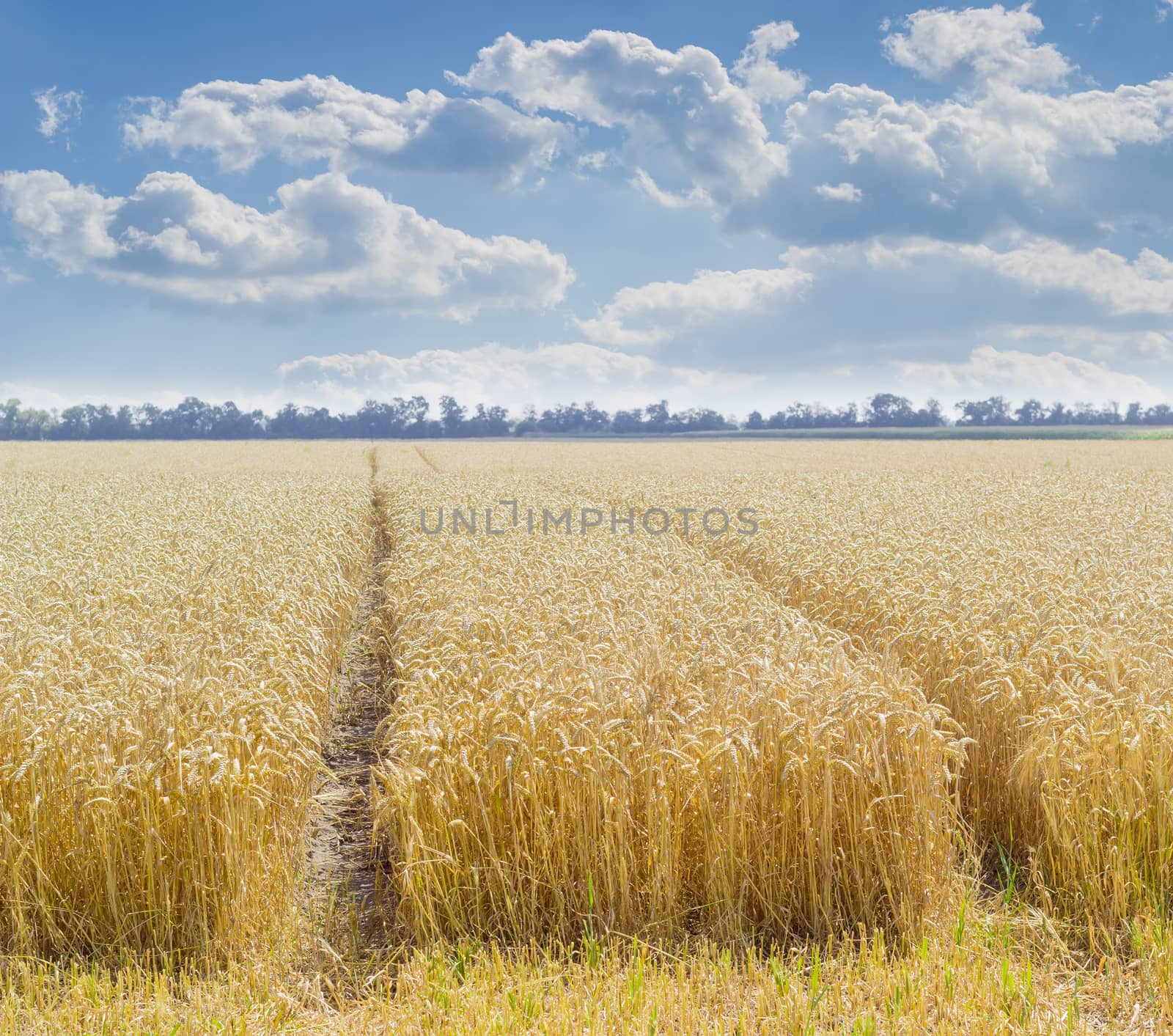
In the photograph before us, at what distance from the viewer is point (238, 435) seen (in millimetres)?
157000

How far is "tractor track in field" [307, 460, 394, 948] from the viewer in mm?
4949

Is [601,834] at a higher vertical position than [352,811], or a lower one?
higher

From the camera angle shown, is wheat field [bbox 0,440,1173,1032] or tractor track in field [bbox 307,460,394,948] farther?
tractor track in field [bbox 307,460,394,948]

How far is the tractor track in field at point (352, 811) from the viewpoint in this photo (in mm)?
4949

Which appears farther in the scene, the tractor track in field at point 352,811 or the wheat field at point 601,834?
the tractor track in field at point 352,811

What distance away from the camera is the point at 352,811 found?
263 inches

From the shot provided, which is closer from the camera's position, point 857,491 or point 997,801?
point 997,801

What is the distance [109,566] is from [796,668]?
8.86 m

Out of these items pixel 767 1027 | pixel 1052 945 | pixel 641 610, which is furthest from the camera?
pixel 641 610

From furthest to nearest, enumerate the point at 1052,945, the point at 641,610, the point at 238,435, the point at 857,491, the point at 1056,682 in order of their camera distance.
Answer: the point at 238,435, the point at 857,491, the point at 641,610, the point at 1056,682, the point at 1052,945

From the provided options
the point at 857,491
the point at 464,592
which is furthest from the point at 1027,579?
the point at 857,491

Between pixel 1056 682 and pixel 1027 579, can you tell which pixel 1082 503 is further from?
pixel 1056 682

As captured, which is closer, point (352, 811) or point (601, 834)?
point (601, 834)

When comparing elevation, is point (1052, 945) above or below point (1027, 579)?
below
